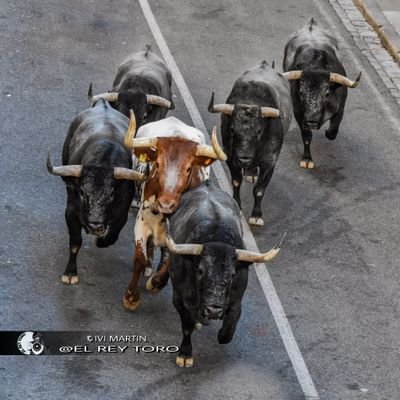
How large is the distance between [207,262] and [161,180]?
5.01 feet

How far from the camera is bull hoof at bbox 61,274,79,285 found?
16281mm

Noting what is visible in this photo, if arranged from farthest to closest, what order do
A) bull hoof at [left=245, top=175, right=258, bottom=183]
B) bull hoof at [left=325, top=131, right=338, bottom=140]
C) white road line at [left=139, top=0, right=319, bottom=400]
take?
1. bull hoof at [left=325, top=131, right=338, bottom=140]
2. bull hoof at [left=245, top=175, right=258, bottom=183]
3. white road line at [left=139, top=0, right=319, bottom=400]

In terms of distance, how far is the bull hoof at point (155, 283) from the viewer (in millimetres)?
15953

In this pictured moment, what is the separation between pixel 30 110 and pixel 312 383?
311 inches

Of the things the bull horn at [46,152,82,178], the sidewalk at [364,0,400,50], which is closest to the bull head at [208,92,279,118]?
the bull horn at [46,152,82,178]

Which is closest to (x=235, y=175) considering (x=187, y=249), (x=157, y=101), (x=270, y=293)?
(x=157, y=101)

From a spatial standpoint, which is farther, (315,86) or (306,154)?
(306,154)

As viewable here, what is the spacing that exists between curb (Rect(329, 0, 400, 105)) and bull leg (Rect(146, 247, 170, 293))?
25.1ft

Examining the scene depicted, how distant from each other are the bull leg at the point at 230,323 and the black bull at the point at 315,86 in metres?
5.50

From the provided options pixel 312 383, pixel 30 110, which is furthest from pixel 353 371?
pixel 30 110

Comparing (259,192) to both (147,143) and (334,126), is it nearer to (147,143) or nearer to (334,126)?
(334,126)

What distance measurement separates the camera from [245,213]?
1838cm

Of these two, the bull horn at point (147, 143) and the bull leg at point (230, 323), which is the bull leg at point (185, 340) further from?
the bull horn at point (147, 143)

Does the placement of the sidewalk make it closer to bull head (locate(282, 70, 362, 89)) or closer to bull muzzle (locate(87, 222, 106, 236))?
bull head (locate(282, 70, 362, 89))
